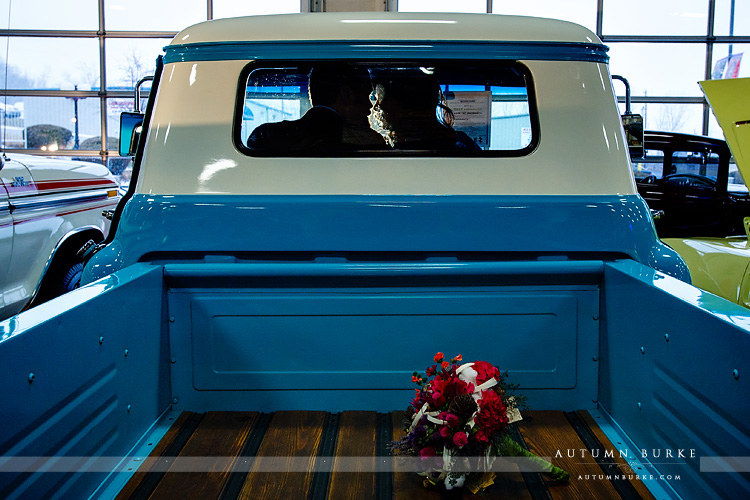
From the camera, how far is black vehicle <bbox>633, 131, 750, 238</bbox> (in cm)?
707

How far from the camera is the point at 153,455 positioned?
1.90 metres

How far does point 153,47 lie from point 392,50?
906 centimetres

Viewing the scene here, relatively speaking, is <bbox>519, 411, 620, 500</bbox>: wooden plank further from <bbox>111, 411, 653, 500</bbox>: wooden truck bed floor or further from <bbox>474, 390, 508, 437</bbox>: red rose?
<bbox>474, 390, 508, 437</bbox>: red rose

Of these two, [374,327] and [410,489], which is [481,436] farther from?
[374,327]

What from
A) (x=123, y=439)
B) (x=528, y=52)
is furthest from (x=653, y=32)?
(x=123, y=439)

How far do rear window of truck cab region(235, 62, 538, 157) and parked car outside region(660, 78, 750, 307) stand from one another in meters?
1.91

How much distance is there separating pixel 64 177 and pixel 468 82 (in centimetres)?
362

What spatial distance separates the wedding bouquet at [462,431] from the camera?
1.67m

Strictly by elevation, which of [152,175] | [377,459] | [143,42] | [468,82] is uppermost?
[143,42]

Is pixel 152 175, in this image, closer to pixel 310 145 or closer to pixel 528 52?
pixel 310 145

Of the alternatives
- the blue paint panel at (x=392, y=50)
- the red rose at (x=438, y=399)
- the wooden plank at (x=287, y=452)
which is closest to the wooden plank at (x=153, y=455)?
the wooden plank at (x=287, y=452)

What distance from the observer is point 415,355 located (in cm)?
217

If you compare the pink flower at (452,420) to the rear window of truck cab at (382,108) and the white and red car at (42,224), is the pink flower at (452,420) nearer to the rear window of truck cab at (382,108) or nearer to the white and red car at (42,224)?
the rear window of truck cab at (382,108)

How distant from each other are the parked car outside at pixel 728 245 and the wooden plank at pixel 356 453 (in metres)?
2.85
